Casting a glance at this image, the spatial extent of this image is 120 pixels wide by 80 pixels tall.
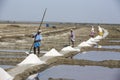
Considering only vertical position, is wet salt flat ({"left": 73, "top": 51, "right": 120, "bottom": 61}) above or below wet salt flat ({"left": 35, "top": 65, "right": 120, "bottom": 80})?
below

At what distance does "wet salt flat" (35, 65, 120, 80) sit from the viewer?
8445mm

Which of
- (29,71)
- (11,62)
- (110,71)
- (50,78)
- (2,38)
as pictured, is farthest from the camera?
(2,38)

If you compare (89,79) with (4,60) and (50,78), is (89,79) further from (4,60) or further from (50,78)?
(4,60)

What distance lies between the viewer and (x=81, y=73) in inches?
360

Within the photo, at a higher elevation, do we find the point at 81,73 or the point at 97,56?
the point at 81,73

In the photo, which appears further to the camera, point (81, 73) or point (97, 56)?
point (97, 56)

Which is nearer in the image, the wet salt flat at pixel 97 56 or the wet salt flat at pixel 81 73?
the wet salt flat at pixel 81 73

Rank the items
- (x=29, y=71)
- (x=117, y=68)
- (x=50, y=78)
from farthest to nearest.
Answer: (x=117, y=68) < (x=29, y=71) < (x=50, y=78)

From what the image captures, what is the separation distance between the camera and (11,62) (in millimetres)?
11023

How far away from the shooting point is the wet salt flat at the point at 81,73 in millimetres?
8445

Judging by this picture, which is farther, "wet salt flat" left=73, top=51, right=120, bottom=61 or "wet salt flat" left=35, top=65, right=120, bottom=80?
"wet salt flat" left=73, top=51, right=120, bottom=61

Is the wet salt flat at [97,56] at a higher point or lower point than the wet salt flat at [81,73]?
lower

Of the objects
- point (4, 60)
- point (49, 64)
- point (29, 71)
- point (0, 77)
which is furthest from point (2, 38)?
point (0, 77)

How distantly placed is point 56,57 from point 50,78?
12.3 ft
